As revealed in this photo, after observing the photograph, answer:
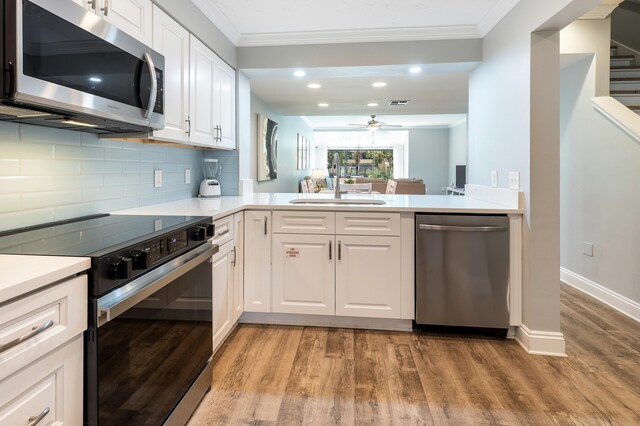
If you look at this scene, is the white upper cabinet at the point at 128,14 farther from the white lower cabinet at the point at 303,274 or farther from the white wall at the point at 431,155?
the white wall at the point at 431,155

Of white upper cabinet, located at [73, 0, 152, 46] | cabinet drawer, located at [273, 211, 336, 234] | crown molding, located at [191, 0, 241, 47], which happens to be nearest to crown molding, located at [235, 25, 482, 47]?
crown molding, located at [191, 0, 241, 47]

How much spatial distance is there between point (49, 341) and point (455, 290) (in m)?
2.22

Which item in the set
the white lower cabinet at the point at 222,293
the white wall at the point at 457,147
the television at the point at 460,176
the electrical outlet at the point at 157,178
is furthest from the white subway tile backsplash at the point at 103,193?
the white wall at the point at 457,147

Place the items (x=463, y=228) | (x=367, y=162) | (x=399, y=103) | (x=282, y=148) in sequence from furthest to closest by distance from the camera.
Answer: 1. (x=367, y=162)
2. (x=282, y=148)
3. (x=399, y=103)
4. (x=463, y=228)

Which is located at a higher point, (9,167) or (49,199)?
(9,167)

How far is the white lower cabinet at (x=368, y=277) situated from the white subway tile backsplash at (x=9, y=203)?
1727 millimetres

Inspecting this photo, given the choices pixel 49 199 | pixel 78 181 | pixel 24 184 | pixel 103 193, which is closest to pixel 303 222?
pixel 103 193

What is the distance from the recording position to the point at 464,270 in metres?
2.53

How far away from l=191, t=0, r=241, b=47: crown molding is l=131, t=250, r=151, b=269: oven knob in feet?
6.41

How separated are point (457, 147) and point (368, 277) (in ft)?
27.5

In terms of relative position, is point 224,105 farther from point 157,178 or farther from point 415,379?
point 415,379

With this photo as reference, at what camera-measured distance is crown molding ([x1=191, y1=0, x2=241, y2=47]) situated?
2.62 m

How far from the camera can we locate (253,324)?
2.83 m

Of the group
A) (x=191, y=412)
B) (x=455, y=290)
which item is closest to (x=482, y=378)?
(x=455, y=290)
